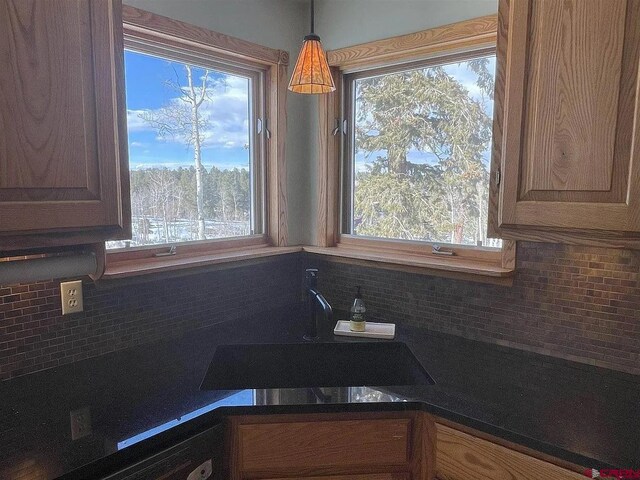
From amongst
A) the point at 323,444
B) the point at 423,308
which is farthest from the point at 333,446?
the point at 423,308

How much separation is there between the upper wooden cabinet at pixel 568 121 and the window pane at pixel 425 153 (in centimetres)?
48

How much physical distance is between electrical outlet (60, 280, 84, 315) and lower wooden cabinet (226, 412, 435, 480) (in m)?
0.69

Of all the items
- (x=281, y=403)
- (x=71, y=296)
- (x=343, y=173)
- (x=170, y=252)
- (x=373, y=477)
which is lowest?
(x=373, y=477)

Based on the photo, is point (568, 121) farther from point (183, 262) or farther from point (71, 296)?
point (71, 296)

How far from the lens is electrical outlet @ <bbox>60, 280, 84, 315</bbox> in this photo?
1460 mm

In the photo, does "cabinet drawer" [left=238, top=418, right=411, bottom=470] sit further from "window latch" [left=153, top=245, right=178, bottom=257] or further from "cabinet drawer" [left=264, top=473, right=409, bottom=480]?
"window latch" [left=153, top=245, right=178, bottom=257]

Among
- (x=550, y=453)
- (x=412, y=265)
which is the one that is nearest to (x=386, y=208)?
(x=412, y=265)

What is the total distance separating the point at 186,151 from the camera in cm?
190

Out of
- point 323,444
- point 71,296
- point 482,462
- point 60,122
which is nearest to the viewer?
point 60,122

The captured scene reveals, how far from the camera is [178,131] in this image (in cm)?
187

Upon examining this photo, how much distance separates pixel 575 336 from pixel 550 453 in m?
0.63

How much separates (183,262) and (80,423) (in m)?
0.75

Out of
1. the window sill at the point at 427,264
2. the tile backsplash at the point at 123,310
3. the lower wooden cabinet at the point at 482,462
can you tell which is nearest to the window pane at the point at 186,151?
the tile backsplash at the point at 123,310

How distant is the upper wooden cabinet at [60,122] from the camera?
39.7 inches
